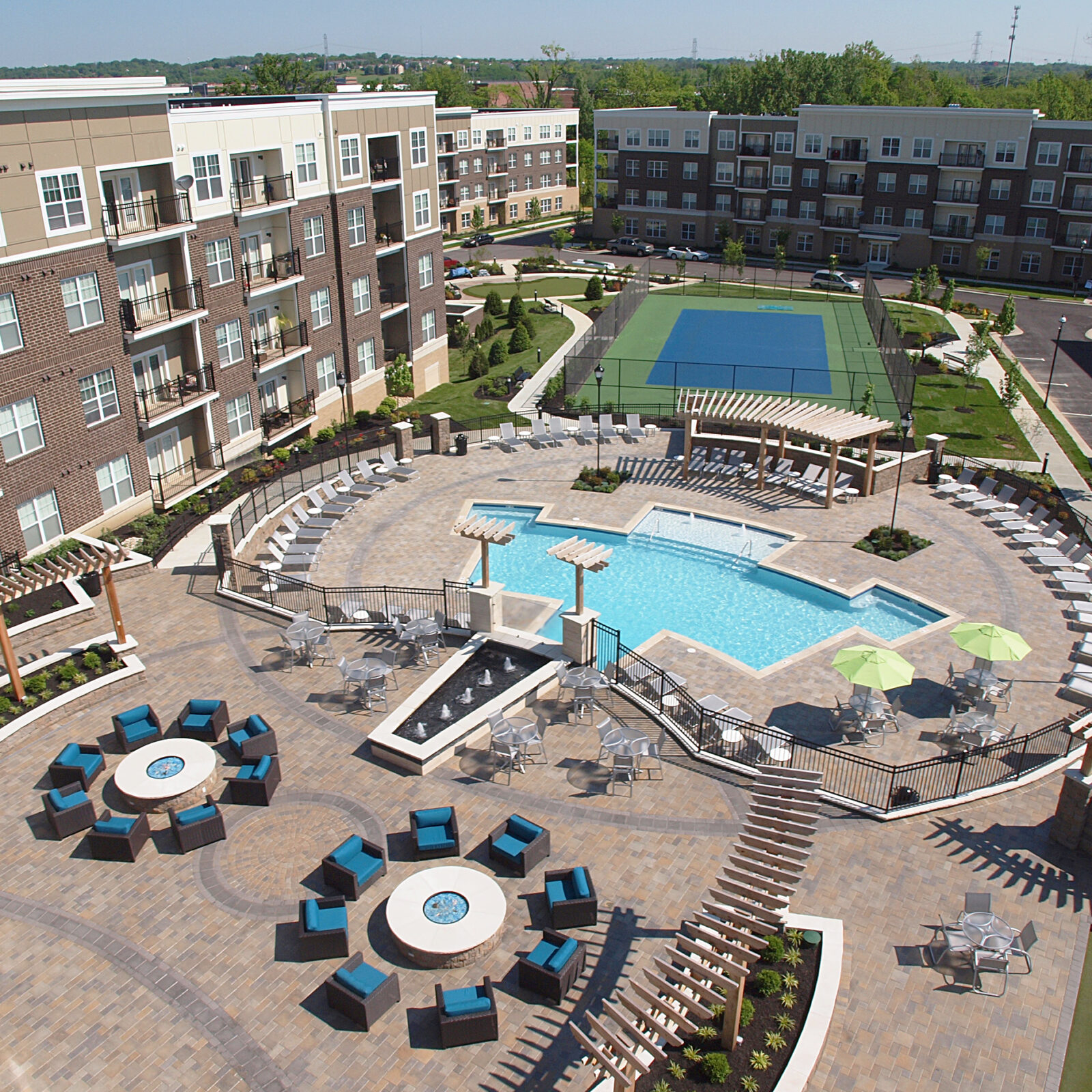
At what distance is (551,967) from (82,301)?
81.7 feet

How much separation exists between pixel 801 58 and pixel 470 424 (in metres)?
96.8

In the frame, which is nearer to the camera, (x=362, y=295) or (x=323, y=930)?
(x=323, y=930)

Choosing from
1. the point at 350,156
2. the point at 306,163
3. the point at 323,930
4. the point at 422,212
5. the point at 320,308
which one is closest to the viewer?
the point at 323,930

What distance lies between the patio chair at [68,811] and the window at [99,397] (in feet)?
50.9

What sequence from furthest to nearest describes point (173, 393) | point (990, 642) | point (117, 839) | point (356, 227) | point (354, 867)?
point (356, 227), point (173, 393), point (990, 642), point (117, 839), point (354, 867)

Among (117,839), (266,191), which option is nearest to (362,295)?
(266,191)

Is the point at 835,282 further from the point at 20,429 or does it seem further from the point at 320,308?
the point at 20,429

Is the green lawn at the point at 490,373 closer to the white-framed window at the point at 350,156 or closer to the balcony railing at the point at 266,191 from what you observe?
the white-framed window at the point at 350,156

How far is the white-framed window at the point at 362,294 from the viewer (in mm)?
43469

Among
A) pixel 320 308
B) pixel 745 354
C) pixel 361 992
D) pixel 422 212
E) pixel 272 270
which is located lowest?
pixel 745 354

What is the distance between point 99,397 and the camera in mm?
30953

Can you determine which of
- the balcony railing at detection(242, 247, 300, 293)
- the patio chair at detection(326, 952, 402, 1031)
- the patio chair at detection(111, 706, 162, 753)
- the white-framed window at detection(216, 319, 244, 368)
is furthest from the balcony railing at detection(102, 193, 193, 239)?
the patio chair at detection(326, 952, 402, 1031)

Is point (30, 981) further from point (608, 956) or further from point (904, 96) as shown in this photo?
point (904, 96)

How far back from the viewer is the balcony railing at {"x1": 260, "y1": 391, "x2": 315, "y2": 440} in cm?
3925
